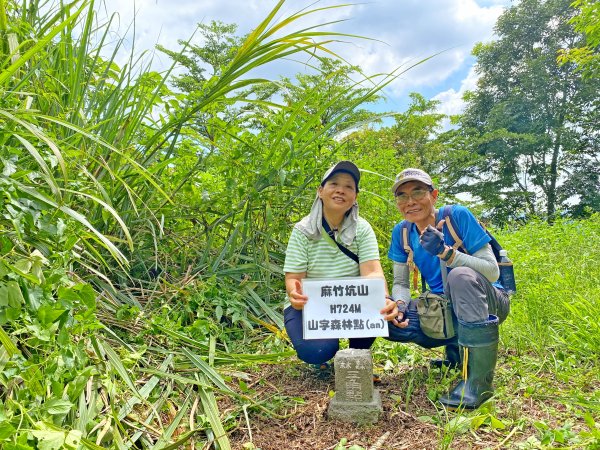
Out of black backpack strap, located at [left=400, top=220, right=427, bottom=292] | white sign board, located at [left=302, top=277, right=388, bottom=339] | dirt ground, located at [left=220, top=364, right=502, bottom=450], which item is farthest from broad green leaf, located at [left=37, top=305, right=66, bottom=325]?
black backpack strap, located at [left=400, top=220, right=427, bottom=292]

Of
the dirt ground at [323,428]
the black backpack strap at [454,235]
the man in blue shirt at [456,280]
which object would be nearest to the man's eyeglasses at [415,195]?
the man in blue shirt at [456,280]

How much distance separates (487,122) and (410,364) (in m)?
22.2

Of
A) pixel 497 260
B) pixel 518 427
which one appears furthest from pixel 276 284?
pixel 518 427

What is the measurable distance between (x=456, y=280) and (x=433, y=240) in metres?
0.21

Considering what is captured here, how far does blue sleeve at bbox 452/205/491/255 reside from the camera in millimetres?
2043

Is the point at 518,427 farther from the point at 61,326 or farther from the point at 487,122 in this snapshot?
the point at 487,122

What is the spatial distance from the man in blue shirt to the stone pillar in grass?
32 centimetres

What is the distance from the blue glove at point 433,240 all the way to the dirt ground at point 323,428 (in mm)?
692

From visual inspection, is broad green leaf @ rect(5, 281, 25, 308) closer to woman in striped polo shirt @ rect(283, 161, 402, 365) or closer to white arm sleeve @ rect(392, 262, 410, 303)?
woman in striped polo shirt @ rect(283, 161, 402, 365)

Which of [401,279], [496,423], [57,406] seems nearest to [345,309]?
[401,279]

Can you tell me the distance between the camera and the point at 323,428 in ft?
6.04

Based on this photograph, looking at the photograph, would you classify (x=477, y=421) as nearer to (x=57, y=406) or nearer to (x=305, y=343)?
(x=305, y=343)

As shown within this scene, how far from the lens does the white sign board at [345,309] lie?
1986mm

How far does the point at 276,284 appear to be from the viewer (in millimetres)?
2986
